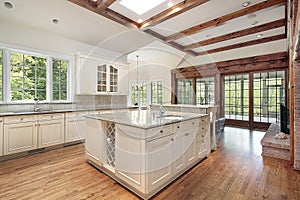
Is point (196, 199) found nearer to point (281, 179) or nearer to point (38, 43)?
point (281, 179)

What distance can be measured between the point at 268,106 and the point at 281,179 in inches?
162

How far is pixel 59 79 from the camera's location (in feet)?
13.9

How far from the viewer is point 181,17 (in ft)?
12.3

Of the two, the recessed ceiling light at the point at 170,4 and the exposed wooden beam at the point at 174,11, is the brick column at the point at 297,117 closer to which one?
the exposed wooden beam at the point at 174,11

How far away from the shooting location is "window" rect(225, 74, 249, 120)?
6.04m

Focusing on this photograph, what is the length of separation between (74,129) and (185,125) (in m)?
2.77

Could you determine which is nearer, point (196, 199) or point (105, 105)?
point (196, 199)

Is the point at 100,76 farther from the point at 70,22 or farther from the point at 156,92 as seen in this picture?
the point at 156,92

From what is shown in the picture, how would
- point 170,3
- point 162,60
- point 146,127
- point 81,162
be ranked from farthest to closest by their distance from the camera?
point 162,60, point 170,3, point 81,162, point 146,127

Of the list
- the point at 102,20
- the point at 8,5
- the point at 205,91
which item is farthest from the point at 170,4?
the point at 205,91

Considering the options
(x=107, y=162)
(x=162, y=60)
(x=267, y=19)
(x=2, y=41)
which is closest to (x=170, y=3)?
(x=267, y=19)

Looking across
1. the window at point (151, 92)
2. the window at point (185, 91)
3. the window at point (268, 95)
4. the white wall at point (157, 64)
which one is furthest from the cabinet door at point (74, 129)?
the window at point (268, 95)

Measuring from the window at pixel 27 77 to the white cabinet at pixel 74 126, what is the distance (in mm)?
871

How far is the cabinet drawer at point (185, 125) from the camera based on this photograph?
2246 millimetres
